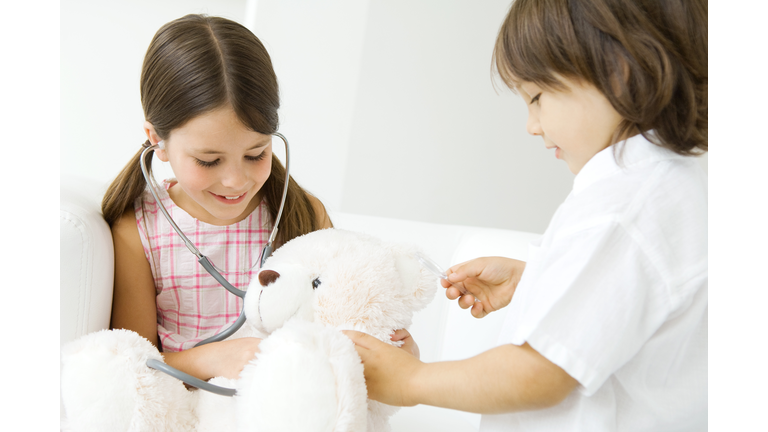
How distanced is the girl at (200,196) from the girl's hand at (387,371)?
0.58 ft

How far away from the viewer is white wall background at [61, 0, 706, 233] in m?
1.72

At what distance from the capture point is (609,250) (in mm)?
521

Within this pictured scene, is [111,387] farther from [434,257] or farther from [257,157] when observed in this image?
[434,257]

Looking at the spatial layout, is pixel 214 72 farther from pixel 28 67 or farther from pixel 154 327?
pixel 154 327

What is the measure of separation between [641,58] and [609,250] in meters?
0.21

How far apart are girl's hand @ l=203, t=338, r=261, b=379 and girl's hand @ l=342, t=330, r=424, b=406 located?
17 cm

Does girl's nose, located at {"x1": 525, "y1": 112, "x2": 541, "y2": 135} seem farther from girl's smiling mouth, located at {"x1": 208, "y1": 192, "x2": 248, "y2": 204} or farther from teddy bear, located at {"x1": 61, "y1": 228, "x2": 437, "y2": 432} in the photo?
girl's smiling mouth, located at {"x1": 208, "y1": 192, "x2": 248, "y2": 204}

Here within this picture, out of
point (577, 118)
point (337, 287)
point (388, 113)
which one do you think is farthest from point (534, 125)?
point (388, 113)

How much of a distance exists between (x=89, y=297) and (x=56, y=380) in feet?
0.69

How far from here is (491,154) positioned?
2201 millimetres

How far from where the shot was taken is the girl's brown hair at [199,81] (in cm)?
84

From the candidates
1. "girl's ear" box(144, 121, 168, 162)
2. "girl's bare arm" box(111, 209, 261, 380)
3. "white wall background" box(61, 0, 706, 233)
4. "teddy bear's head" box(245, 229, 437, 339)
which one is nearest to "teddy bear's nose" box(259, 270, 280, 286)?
"teddy bear's head" box(245, 229, 437, 339)

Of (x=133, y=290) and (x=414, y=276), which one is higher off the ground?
(x=414, y=276)
